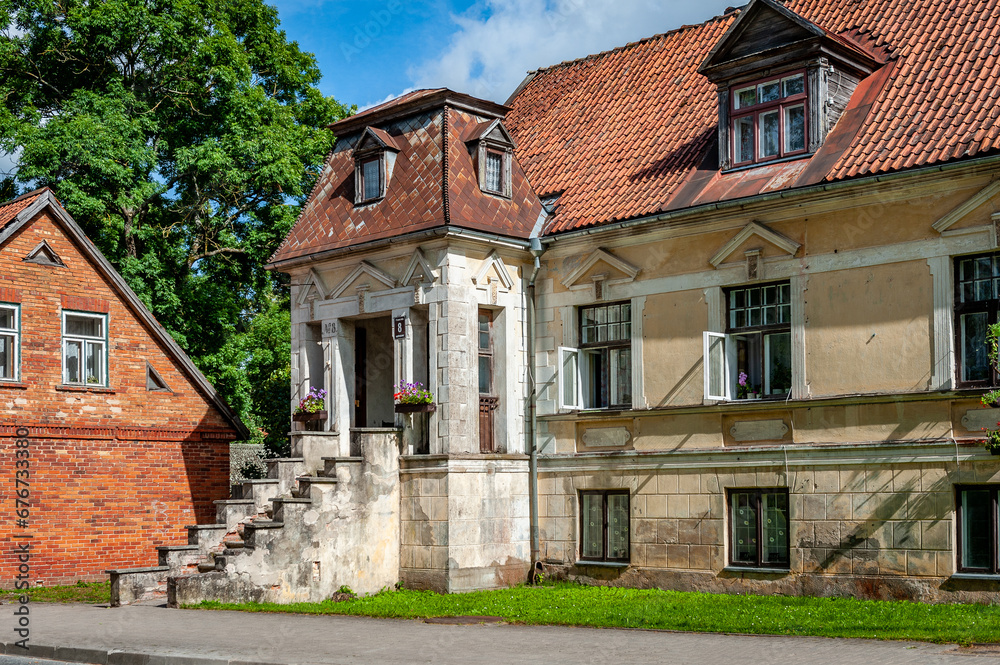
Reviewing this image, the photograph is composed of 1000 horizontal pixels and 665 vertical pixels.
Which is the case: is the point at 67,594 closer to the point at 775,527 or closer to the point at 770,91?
the point at 775,527

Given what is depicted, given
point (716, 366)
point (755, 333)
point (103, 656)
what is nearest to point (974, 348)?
point (755, 333)

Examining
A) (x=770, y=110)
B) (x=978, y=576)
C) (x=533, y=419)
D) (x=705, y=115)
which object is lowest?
(x=978, y=576)

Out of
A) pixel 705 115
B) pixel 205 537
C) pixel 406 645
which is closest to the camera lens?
pixel 406 645

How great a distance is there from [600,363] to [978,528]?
6.83 meters

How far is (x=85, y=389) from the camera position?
22.6 m

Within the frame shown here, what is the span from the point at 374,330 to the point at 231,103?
10.5m

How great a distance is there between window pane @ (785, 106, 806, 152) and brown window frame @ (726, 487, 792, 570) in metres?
5.27

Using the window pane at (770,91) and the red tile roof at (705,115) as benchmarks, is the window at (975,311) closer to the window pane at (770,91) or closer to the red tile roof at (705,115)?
the red tile roof at (705,115)

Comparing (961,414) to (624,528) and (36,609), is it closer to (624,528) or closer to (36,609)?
(624,528)

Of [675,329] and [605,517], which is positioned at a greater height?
[675,329]

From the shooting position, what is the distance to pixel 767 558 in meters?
17.2

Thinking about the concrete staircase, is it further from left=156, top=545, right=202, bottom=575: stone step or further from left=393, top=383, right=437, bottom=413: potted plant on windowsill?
left=393, top=383, right=437, bottom=413: potted plant on windowsill

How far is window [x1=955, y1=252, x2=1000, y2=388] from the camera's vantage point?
15.3 metres

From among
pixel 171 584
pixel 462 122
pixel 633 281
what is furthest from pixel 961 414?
pixel 171 584
